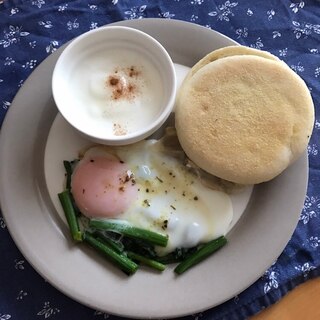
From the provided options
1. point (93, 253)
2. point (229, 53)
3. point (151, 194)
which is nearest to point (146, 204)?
point (151, 194)

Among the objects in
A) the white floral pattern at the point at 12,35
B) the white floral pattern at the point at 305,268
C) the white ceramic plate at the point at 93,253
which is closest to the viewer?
the white ceramic plate at the point at 93,253

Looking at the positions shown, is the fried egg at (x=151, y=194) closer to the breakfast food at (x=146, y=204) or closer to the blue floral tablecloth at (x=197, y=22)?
the breakfast food at (x=146, y=204)

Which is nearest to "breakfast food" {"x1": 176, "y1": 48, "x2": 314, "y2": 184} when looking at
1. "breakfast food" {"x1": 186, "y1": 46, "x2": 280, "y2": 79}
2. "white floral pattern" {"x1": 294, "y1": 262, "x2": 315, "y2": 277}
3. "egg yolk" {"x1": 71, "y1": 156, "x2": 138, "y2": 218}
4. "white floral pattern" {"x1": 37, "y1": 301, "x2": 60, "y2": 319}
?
"breakfast food" {"x1": 186, "y1": 46, "x2": 280, "y2": 79}

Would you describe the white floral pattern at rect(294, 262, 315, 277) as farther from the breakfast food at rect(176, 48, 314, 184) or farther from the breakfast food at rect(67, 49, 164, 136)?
the breakfast food at rect(67, 49, 164, 136)

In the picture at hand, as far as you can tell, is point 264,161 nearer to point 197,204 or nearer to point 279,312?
point 197,204

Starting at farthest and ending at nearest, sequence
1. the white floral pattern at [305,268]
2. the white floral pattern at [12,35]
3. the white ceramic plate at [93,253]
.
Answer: the white floral pattern at [12,35], the white floral pattern at [305,268], the white ceramic plate at [93,253]

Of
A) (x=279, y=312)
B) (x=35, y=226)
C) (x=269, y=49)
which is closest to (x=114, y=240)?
(x=35, y=226)

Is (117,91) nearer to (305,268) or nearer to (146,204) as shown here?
(146,204)

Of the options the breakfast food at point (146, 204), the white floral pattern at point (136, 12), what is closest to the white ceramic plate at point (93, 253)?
the breakfast food at point (146, 204)
